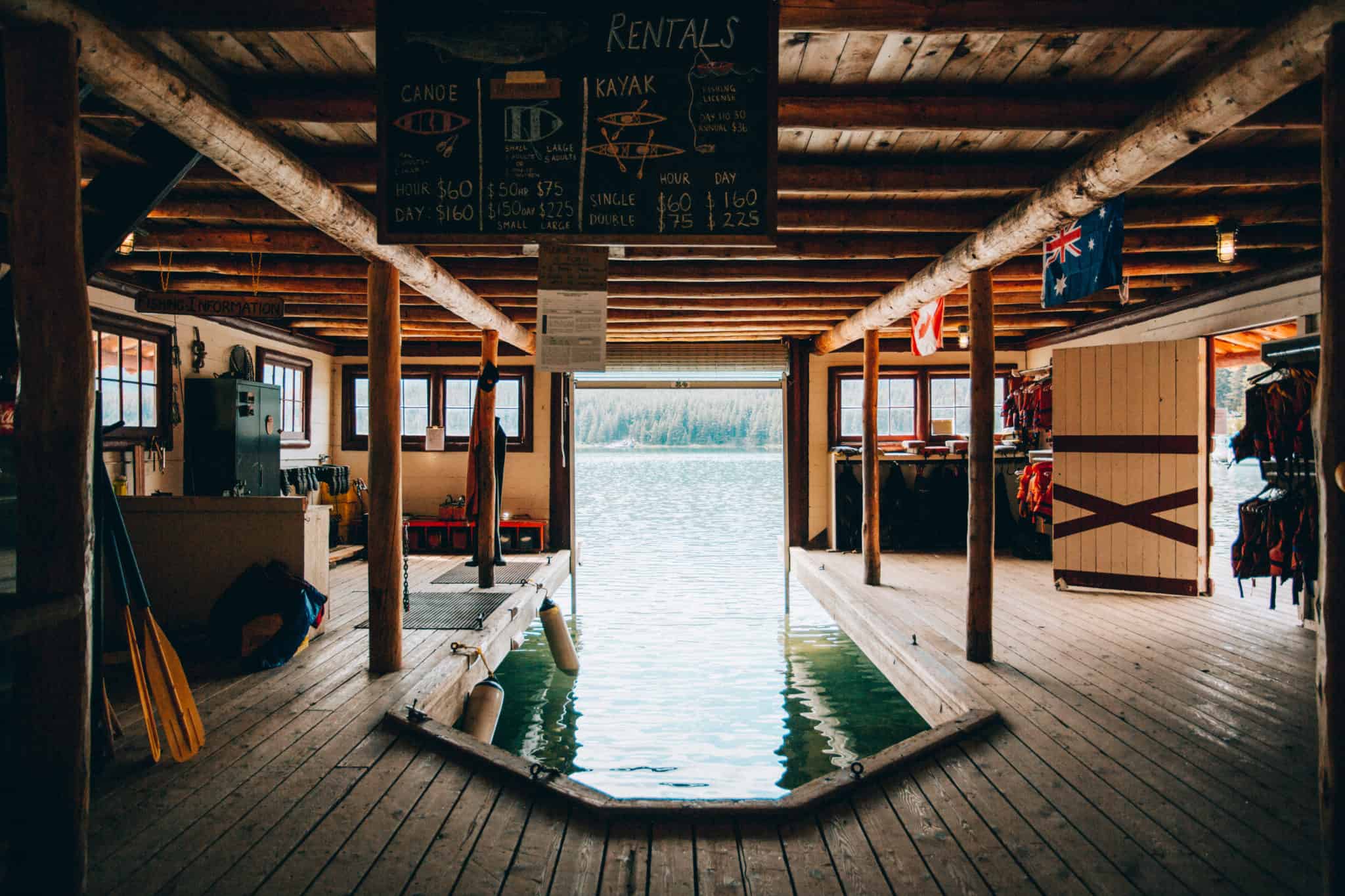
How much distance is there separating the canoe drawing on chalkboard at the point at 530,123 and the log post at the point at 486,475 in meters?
4.95

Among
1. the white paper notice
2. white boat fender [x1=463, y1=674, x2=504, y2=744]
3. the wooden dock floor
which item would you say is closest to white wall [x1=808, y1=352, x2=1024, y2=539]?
the wooden dock floor

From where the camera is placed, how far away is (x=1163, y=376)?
732cm

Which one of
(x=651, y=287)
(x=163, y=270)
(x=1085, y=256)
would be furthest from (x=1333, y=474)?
(x=163, y=270)

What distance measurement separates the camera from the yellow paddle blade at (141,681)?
3.39 metres

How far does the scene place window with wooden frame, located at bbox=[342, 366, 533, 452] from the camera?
11.8m

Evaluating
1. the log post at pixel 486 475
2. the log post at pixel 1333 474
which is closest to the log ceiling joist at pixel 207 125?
the log post at pixel 486 475

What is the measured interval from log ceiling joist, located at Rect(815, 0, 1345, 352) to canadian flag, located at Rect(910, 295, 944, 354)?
1178 mm

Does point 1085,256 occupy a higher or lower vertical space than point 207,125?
lower

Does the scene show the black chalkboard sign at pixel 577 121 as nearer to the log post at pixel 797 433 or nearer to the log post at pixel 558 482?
the log post at pixel 558 482

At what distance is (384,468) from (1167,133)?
Answer: 173 inches

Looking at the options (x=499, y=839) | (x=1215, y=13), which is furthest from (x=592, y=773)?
(x=1215, y=13)

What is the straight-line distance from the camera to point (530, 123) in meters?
3.14

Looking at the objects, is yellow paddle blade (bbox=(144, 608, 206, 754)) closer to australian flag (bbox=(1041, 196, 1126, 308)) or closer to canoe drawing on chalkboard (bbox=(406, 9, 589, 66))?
canoe drawing on chalkboard (bbox=(406, 9, 589, 66))

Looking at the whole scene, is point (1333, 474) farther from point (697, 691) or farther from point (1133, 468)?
point (1133, 468)
